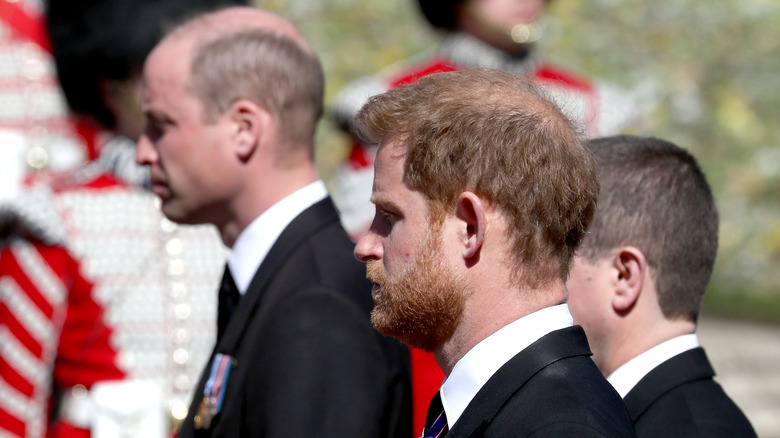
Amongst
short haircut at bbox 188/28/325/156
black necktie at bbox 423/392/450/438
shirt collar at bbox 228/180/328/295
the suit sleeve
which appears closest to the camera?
black necktie at bbox 423/392/450/438

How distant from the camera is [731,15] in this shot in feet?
25.5

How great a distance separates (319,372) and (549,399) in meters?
0.74

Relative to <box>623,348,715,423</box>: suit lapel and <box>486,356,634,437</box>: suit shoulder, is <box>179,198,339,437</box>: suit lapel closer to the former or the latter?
<box>623,348,715,423</box>: suit lapel

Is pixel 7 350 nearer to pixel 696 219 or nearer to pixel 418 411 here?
pixel 418 411

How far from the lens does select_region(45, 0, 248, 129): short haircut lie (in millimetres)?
4289

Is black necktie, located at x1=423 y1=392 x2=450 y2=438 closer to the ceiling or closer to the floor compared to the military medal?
closer to the floor

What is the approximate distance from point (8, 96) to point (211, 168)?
3.30 meters

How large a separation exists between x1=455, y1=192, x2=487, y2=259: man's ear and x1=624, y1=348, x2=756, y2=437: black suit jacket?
26.7 inches

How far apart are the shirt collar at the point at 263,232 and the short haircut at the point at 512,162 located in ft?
2.75

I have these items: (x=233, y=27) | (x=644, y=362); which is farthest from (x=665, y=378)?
(x=233, y=27)

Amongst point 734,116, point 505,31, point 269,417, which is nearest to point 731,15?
point 734,116

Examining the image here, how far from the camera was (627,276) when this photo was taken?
8.05 feet

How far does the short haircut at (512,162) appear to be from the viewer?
1784 mm

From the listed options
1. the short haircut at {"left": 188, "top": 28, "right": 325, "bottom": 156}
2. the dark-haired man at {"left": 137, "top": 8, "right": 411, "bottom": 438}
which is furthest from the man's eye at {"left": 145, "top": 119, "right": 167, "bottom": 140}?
the short haircut at {"left": 188, "top": 28, "right": 325, "bottom": 156}
